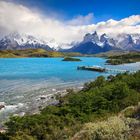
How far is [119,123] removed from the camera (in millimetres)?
15578

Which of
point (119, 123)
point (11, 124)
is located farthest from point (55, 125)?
point (119, 123)

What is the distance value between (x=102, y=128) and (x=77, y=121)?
63.1 feet

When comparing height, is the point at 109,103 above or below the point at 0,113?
above

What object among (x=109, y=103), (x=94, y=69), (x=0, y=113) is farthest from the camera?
(x=94, y=69)

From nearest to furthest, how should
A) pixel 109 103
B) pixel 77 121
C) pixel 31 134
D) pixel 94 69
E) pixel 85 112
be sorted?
1. pixel 31 134
2. pixel 77 121
3. pixel 85 112
4. pixel 109 103
5. pixel 94 69

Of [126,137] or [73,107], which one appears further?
[73,107]

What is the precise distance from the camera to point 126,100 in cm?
4025

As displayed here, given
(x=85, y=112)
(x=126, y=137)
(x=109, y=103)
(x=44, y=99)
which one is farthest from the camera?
(x=44, y=99)

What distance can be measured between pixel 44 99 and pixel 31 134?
37.5 metres

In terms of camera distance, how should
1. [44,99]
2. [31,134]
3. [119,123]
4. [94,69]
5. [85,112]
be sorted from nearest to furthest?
[119,123] < [31,134] < [85,112] < [44,99] < [94,69]

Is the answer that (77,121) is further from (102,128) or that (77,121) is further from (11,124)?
(102,128)

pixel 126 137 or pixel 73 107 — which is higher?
pixel 126 137

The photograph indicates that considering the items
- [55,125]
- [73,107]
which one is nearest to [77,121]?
[55,125]

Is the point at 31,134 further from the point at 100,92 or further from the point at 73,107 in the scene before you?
the point at 100,92
